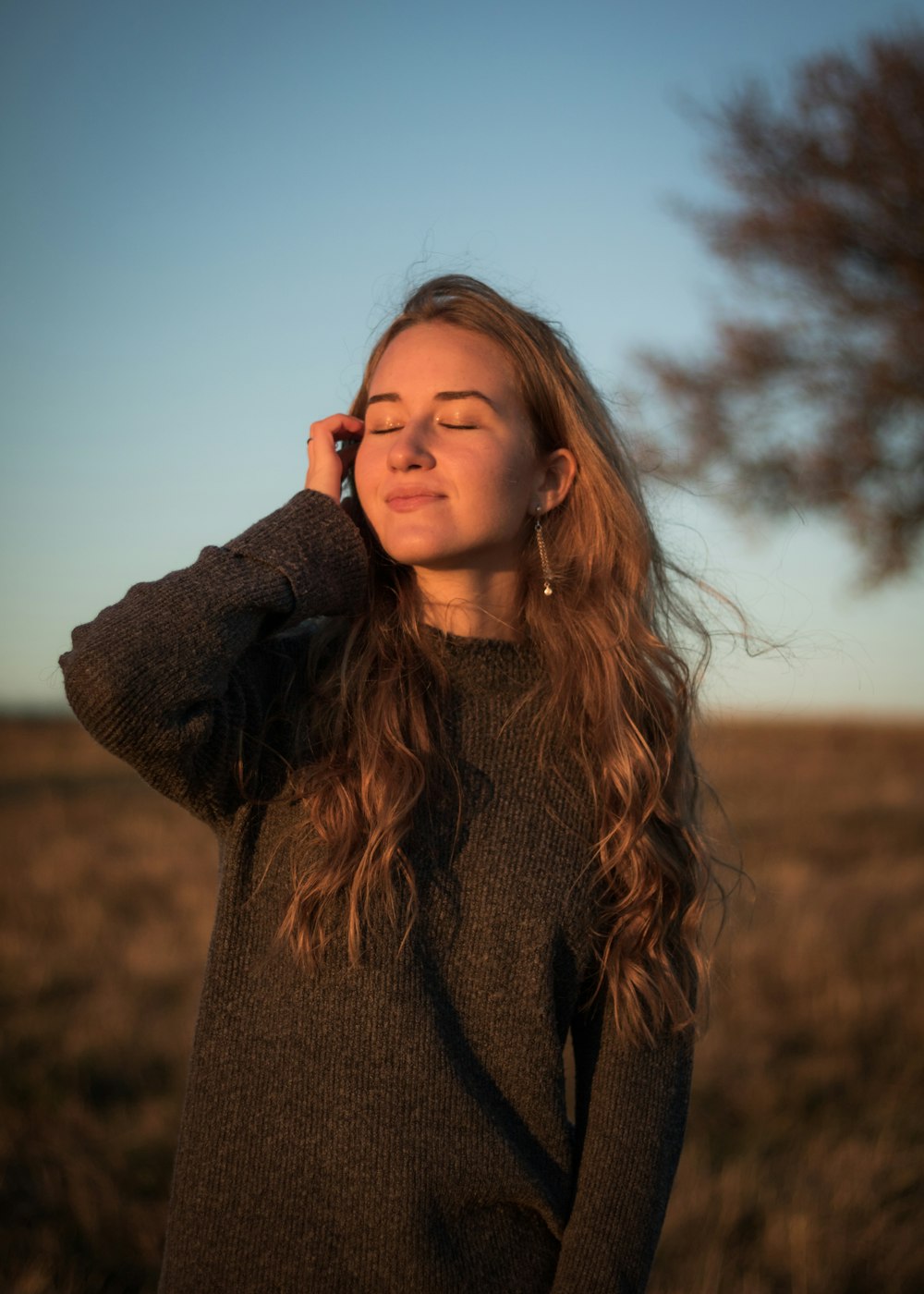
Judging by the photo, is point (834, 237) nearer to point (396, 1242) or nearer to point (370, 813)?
point (370, 813)

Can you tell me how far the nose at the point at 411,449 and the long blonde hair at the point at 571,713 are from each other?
0.28 metres

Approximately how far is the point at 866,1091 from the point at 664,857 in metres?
2.54

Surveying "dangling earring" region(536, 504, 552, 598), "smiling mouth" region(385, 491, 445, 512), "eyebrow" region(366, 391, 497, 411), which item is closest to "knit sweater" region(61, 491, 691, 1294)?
"smiling mouth" region(385, 491, 445, 512)

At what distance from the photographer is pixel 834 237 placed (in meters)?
6.84

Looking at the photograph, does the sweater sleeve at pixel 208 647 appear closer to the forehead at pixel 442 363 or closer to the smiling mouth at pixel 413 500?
the smiling mouth at pixel 413 500

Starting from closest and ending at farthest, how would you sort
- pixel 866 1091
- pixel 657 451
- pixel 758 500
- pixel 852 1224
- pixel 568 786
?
pixel 568 786 < pixel 657 451 < pixel 852 1224 < pixel 866 1091 < pixel 758 500

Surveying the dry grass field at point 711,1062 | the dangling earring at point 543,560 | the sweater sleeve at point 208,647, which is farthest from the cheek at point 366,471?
the dry grass field at point 711,1062

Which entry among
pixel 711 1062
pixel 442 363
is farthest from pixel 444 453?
Result: pixel 711 1062

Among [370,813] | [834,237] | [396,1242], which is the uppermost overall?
[834,237]

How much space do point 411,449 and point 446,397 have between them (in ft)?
0.52

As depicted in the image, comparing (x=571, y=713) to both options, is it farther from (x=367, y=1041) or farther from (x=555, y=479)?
(x=367, y=1041)

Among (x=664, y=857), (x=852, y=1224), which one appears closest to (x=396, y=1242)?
(x=664, y=857)

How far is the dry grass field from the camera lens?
10.2ft

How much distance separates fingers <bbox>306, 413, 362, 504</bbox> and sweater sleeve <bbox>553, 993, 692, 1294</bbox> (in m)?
1.10
